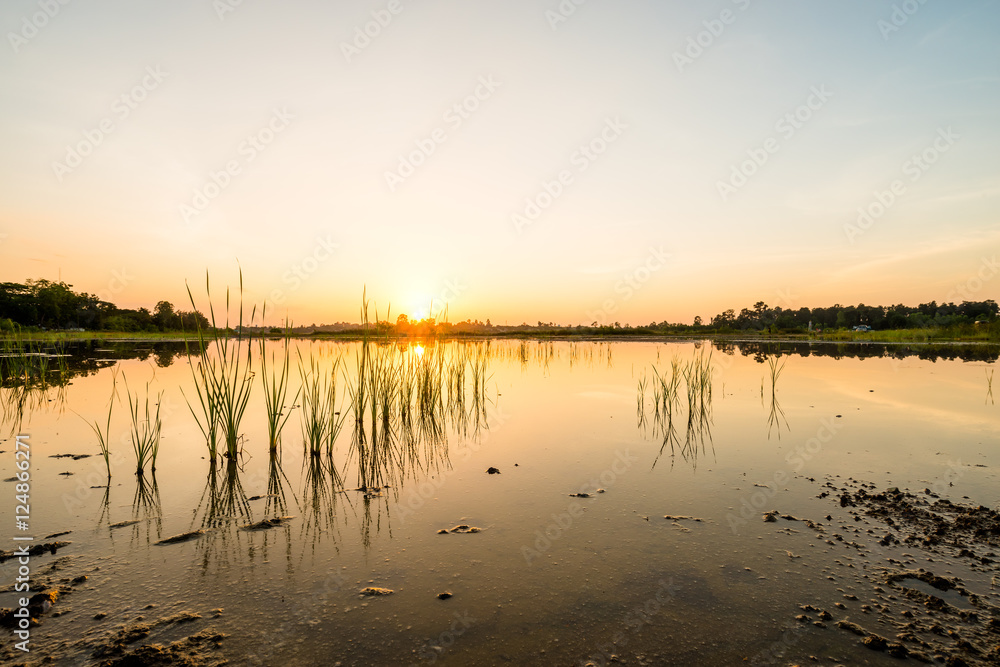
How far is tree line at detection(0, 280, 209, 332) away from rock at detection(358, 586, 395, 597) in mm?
54096

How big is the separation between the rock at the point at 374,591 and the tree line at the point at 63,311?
54096mm

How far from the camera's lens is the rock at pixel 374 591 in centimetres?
299

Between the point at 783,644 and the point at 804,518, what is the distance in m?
2.17

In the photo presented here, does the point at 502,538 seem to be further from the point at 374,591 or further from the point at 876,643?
the point at 876,643

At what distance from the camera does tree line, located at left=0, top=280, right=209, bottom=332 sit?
52406 mm

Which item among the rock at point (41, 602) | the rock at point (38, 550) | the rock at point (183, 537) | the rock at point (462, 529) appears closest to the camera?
the rock at point (41, 602)

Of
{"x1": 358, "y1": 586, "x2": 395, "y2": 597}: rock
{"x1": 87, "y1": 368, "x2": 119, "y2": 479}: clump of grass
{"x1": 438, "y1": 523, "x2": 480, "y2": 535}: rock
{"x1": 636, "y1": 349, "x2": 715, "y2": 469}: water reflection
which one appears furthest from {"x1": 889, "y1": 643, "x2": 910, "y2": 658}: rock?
{"x1": 87, "y1": 368, "x2": 119, "y2": 479}: clump of grass

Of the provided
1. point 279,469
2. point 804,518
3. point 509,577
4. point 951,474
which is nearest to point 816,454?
point 951,474

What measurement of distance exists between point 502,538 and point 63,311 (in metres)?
76.6

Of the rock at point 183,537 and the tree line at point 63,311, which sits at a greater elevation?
the tree line at point 63,311

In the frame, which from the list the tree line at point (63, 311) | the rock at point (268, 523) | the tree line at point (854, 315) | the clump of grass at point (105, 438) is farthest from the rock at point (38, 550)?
the tree line at point (854, 315)

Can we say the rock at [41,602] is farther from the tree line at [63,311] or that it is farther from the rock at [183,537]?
the tree line at [63,311]

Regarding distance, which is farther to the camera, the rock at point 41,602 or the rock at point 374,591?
the rock at point 374,591

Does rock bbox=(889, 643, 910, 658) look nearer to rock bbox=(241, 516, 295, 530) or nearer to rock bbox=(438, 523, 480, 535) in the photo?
rock bbox=(438, 523, 480, 535)
